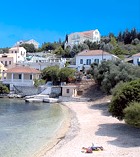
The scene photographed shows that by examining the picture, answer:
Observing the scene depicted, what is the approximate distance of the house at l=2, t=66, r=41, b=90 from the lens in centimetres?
5650

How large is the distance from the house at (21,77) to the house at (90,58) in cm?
1010

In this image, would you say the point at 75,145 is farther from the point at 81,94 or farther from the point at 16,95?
the point at 16,95

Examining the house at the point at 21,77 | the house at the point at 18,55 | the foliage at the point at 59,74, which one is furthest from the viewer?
the house at the point at 18,55

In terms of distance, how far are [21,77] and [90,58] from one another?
15.5 meters

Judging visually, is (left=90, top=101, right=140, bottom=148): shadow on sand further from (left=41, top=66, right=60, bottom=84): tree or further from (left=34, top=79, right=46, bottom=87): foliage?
(left=41, top=66, right=60, bottom=84): tree

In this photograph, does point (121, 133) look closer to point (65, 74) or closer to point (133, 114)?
point (133, 114)

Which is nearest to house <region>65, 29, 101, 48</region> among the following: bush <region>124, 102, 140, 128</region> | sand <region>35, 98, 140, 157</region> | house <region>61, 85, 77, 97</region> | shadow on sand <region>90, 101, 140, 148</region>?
house <region>61, 85, 77, 97</region>

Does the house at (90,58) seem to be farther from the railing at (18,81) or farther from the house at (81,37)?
the house at (81,37)

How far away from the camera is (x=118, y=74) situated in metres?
38.4

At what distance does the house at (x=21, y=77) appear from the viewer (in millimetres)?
56500

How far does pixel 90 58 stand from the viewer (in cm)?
6231

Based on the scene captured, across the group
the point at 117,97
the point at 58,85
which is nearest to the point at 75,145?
the point at 117,97

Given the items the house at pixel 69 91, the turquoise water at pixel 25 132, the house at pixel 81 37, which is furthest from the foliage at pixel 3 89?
the house at pixel 81 37

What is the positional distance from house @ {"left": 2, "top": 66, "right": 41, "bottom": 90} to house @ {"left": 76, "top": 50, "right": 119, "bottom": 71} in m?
10.1
